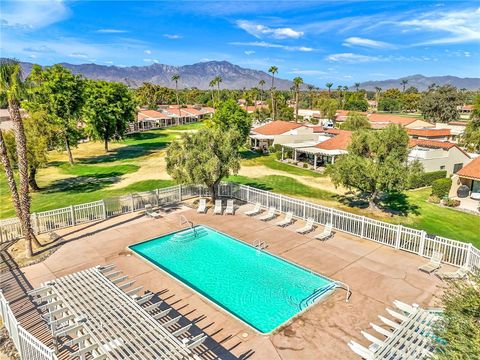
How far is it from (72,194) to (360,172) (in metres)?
21.7

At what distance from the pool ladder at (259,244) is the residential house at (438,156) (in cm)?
2213

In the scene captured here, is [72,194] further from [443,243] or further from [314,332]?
[443,243]

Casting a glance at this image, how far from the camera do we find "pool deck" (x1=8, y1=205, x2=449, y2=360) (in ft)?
30.0

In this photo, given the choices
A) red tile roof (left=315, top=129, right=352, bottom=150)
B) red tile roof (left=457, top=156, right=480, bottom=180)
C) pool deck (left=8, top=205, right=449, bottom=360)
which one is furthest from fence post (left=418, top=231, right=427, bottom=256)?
red tile roof (left=315, top=129, right=352, bottom=150)

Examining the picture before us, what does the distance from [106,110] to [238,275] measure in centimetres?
3732

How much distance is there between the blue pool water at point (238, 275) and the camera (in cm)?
1112

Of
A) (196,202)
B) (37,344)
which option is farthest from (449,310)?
(196,202)

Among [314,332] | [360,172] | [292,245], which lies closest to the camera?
[314,332]

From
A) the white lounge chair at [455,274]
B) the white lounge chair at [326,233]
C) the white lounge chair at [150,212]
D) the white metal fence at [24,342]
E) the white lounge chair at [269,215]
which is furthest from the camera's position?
the white lounge chair at [150,212]

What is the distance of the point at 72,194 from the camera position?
84.1 feet

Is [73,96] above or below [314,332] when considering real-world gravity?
above

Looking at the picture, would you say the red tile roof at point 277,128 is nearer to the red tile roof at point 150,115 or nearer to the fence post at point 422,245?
the red tile roof at point 150,115

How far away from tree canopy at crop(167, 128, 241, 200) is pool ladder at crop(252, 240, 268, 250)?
5515 mm

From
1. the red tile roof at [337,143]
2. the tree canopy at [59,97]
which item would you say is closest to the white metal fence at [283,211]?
the tree canopy at [59,97]
